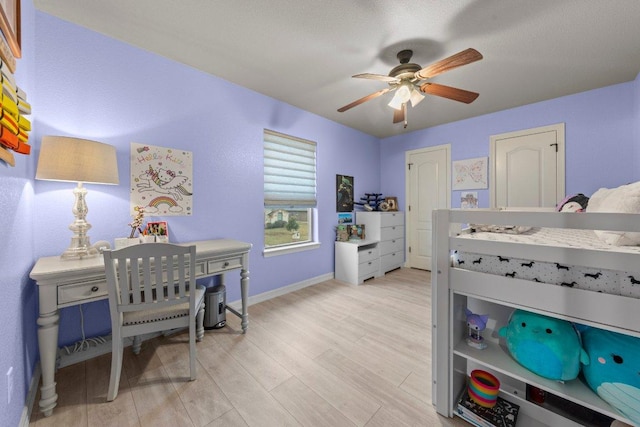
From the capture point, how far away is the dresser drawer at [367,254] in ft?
11.4

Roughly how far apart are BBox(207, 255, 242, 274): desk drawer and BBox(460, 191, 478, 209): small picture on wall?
3410mm

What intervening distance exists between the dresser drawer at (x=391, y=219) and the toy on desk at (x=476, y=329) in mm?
2554

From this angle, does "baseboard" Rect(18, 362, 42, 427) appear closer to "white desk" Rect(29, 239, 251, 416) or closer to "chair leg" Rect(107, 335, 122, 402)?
"white desk" Rect(29, 239, 251, 416)

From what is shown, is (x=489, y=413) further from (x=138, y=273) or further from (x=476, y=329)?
(x=138, y=273)

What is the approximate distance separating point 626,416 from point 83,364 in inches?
116

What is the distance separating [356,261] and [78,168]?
2.95m

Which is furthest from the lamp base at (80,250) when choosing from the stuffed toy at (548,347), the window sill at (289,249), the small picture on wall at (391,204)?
the small picture on wall at (391,204)

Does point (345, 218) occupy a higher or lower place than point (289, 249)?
higher

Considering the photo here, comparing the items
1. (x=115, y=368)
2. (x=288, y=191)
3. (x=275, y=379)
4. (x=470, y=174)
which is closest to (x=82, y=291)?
(x=115, y=368)

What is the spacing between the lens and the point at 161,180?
6.92 feet

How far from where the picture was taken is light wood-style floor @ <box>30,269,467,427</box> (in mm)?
1278

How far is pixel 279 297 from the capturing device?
294 centimetres

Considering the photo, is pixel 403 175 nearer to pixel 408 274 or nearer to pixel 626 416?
pixel 408 274

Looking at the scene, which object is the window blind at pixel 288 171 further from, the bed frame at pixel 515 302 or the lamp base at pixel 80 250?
the bed frame at pixel 515 302
